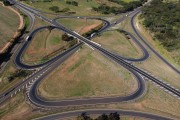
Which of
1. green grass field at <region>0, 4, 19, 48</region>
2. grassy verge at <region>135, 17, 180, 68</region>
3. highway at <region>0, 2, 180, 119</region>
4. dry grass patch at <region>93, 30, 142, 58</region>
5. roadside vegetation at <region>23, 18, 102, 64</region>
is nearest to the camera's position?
highway at <region>0, 2, 180, 119</region>

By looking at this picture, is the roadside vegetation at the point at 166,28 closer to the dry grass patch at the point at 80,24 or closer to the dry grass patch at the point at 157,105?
the dry grass patch at the point at 80,24

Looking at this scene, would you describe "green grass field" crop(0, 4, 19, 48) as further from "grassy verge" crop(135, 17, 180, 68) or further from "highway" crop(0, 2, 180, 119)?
"grassy verge" crop(135, 17, 180, 68)

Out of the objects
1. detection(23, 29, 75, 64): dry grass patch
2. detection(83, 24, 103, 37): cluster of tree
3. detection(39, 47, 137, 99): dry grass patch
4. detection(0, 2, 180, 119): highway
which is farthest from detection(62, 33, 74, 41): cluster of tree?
detection(39, 47, 137, 99): dry grass patch

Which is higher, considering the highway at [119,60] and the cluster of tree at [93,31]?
the cluster of tree at [93,31]

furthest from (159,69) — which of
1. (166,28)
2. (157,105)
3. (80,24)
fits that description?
(80,24)

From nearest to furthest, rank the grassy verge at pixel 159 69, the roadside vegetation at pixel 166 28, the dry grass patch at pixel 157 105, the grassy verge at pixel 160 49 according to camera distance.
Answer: the dry grass patch at pixel 157 105, the grassy verge at pixel 159 69, the grassy verge at pixel 160 49, the roadside vegetation at pixel 166 28

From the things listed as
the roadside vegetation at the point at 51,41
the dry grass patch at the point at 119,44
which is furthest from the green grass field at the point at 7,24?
the dry grass patch at the point at 119,44
